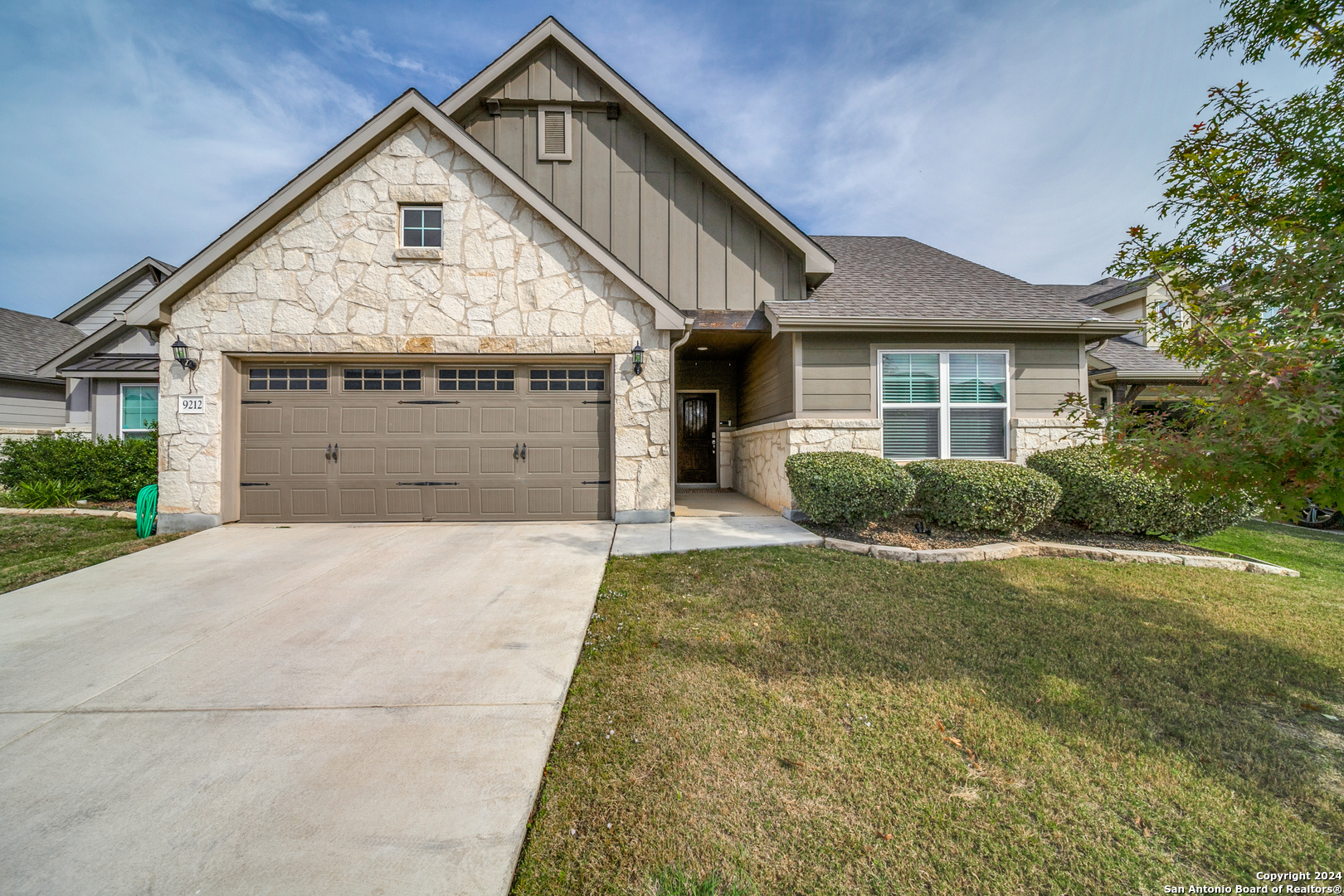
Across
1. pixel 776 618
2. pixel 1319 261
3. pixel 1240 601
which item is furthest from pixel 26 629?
pixel 1240 601

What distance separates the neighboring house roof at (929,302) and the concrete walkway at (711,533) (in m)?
2.98

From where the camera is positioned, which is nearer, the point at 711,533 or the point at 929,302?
the point at 711,533

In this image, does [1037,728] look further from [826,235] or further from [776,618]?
[826,235]

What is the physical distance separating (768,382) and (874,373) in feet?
6.30

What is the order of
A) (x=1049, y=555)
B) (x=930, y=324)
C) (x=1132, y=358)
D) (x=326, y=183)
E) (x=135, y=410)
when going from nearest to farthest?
(x=1049, y=555)
(x=326, y=183)
(x=930, y=324)
(x=1132, y=358)
(x=135, y=410)

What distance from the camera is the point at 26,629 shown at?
348cm

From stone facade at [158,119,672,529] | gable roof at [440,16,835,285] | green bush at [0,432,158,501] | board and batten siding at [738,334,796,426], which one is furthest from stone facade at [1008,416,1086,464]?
green bush at [0,432,158,501]

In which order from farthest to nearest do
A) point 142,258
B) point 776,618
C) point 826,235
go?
point 142,258, point 826,235, point 776,618

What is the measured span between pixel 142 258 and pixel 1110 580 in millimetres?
19921

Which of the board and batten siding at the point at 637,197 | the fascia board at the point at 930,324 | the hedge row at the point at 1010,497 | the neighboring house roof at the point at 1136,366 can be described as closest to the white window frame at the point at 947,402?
the fascia board at the point at 930,324

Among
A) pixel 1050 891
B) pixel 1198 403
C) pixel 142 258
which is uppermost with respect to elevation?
pixel 142 258

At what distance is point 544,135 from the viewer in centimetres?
849

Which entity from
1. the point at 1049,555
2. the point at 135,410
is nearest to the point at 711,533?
the point at 1049,555

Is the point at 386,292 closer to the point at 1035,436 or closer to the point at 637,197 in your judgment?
the point at 637,197
